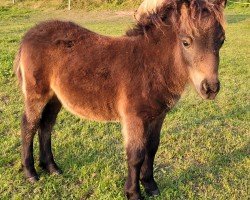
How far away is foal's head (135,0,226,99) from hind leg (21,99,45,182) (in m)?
1.82

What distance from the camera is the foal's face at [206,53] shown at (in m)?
3.00

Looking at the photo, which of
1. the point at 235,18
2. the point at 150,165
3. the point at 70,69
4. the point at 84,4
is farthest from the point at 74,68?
the point at 84,4

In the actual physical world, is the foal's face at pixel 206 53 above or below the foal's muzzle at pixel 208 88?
above

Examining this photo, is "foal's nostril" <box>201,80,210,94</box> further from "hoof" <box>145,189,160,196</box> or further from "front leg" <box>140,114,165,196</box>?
"hoof" <box>145,189,160,196</box>

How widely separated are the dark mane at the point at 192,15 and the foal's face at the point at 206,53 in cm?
3

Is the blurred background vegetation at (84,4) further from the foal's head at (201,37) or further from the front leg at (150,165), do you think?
the foal's head at (201,37)

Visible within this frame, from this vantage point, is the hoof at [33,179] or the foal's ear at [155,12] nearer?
the foal's ear at [155,12]

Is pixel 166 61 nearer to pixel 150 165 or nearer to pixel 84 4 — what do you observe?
pixel 150 165

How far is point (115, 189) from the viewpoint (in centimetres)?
404

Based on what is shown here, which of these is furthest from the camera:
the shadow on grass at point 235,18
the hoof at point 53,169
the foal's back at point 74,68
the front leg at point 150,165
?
the shadow on grass at point 235,18

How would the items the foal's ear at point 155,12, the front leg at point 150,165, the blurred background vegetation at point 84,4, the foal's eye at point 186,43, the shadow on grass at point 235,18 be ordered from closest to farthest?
the foal's eye at point 186,43 → the foal's ear at point 155,12 → the front leg at point 150,165 → the shadow on grass at point 235,18 → the blurred background vegetation at point 84,4

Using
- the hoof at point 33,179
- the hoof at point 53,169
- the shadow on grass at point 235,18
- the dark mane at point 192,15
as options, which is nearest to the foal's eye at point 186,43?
the dark mane at point 192,15

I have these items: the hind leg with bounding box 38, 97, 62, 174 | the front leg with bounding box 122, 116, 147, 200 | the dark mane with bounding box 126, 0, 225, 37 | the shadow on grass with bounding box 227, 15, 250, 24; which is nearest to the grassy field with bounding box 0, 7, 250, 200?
the hind leg with bounding box 38, 97, 62, 174

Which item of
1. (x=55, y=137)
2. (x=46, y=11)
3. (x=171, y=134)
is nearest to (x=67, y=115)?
(x=55, y=137)
